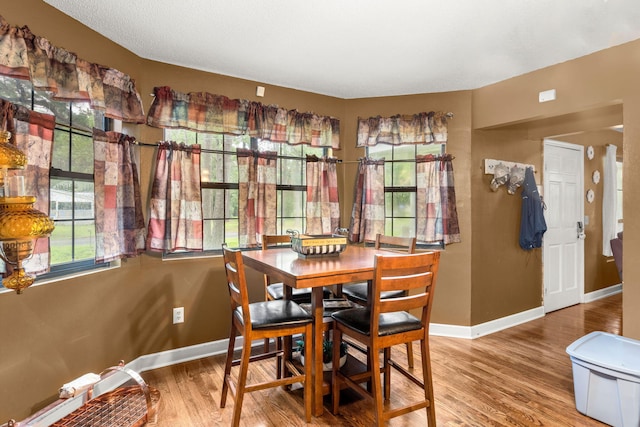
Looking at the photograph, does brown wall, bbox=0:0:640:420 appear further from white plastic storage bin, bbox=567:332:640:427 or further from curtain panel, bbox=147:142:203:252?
white plastic storage bin, bbox=567:332:640:427

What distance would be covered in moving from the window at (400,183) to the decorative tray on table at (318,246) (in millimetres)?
1480

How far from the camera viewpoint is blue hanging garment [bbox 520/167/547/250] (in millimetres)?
3627

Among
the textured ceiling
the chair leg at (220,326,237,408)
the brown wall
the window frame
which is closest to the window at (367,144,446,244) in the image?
the brown wall

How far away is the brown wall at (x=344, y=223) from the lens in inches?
76.8

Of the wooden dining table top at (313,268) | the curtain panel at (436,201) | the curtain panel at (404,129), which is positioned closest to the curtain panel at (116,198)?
the wooden dining table top at (313,268)

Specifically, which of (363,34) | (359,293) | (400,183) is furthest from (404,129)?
(359,293)

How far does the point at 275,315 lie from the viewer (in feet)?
6.34

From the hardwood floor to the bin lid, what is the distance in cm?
36

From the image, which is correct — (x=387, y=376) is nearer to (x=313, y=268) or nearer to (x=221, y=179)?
(x=313, y=268)

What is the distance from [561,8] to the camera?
2020 mm

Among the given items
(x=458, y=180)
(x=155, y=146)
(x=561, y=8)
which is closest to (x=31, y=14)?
(x=155, y=146)

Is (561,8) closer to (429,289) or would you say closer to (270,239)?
(429,289)

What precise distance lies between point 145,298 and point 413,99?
2989 millimetres

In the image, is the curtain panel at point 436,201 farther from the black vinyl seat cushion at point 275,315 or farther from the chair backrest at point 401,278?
the black vinyl seat cushion at point 275,315
